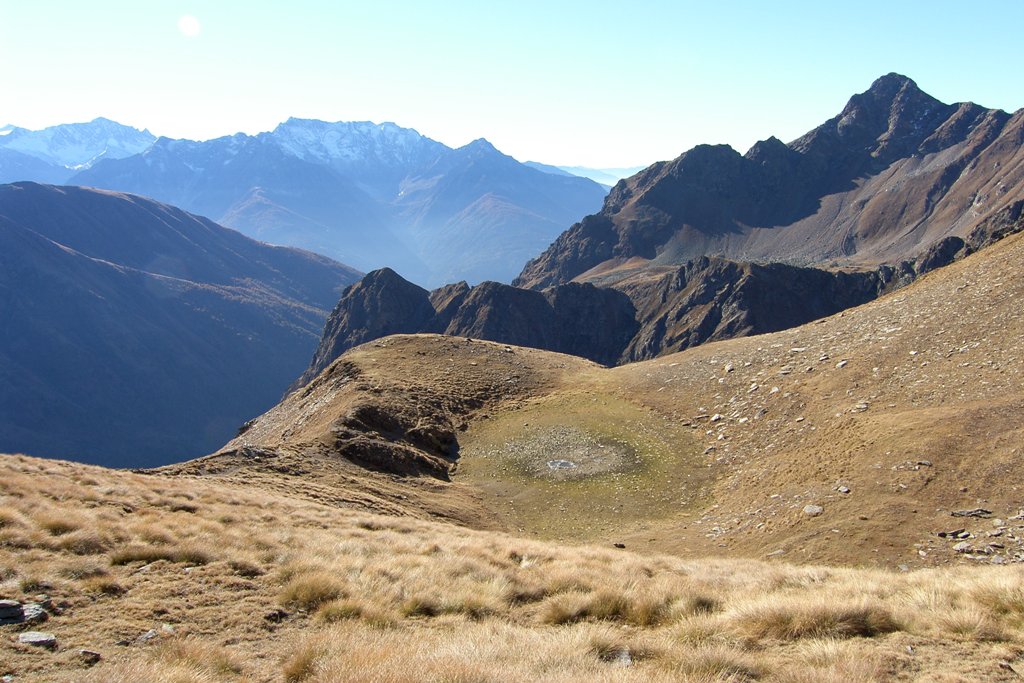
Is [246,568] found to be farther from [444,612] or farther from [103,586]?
[444,612]

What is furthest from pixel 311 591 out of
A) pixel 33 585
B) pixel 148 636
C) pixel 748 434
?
pixel 748 434

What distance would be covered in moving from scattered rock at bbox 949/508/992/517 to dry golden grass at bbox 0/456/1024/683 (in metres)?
7.05

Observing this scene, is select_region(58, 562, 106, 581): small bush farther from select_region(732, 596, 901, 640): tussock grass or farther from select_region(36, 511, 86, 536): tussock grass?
select_region(732, 596, 901, 640): tussock grass

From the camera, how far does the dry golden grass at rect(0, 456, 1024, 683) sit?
750cm

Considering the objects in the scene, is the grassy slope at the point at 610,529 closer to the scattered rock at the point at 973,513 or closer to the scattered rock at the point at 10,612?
the scattered rock at the point at 973,513

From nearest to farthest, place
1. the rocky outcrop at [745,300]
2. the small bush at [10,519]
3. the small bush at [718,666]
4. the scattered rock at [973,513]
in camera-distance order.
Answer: the small bush at [718,666]
the small bush at [10,519]
the scattered rock at [973,513]
the rocky outcrop at [745,300]

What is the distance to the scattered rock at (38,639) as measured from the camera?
8.14m

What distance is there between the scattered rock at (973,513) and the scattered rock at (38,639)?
2247 centimetres

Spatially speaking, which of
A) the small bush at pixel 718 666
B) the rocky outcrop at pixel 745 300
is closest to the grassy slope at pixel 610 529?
the small bush at pixel 718 666

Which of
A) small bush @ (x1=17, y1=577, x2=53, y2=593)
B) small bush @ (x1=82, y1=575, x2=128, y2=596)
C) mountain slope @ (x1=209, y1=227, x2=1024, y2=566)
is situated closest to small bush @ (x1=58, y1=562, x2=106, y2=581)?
Answer: small bush @ (x1=82, y1=575, x2=128, y2=596)

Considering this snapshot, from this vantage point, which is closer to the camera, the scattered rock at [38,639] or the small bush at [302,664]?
the small bush at [302,664]

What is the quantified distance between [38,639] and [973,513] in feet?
Result: 75.1

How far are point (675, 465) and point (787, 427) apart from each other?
576 cm

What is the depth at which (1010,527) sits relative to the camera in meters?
18.1
